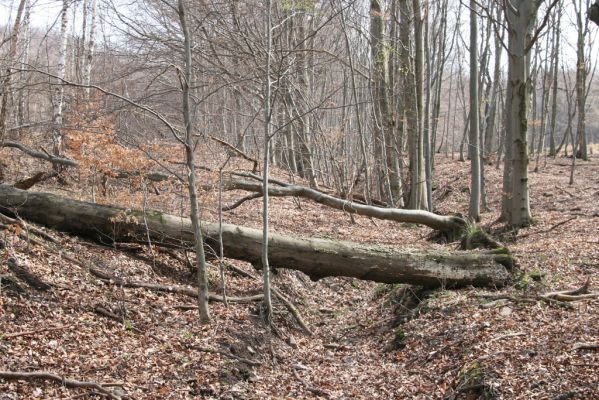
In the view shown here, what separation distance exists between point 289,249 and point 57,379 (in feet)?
13.3

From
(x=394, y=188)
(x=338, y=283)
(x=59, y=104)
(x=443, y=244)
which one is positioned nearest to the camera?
(x=338, y=283)

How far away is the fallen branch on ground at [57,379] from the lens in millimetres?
4398

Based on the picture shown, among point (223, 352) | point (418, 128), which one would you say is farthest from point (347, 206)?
point (223, 352)

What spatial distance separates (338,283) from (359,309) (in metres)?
1.17

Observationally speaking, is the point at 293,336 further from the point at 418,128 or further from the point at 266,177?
the point at 418,128

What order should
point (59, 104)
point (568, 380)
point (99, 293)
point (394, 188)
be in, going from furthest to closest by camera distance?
point (394, 188) → point (59, 104) → point (99, 293) → point (568, 380)

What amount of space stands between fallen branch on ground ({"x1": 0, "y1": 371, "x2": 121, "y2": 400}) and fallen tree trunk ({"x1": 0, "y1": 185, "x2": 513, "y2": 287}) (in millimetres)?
3412

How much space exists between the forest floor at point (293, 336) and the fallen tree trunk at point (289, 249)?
0.85 ft

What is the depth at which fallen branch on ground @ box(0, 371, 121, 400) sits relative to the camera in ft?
14.4

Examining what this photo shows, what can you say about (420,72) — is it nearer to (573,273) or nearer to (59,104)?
(573,273)

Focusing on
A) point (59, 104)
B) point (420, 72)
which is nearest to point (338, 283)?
point (420, 72)

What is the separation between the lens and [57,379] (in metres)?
4.55

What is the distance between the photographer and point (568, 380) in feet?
14.9

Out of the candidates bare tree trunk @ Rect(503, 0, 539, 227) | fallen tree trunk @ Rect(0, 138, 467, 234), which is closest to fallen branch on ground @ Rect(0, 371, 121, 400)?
fallen tree trunk @ Rect(0, 138, 467, 234)
